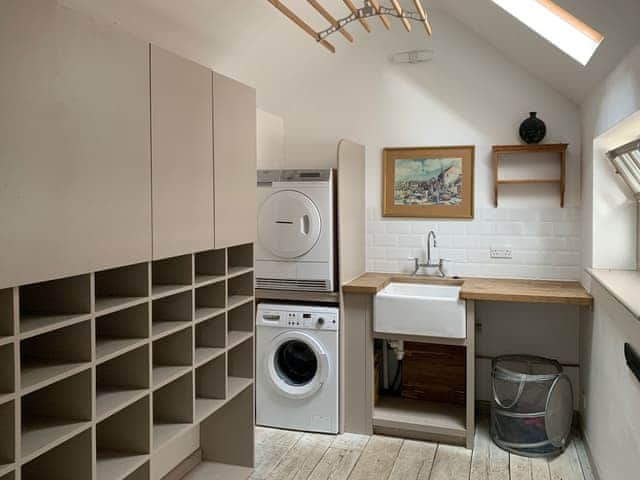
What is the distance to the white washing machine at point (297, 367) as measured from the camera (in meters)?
3.70

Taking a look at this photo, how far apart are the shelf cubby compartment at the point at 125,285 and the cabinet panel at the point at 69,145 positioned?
0.12 m

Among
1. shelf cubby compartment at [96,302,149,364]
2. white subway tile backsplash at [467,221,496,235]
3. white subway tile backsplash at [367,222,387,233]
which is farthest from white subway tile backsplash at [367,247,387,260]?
shelf cubby compartment at [96,302,149,364]

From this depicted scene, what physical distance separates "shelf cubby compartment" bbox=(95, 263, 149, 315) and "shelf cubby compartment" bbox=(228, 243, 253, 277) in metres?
0.87

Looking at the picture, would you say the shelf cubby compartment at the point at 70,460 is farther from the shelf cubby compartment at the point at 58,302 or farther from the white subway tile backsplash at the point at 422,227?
the white subway tile backsplash at the point at 422,227

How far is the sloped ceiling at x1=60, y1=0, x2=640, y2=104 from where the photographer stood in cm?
235

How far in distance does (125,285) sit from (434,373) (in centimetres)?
254

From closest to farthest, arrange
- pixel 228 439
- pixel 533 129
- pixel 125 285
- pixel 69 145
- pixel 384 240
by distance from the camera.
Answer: pixel 69 145, pixel 125 285, pixel 228 439, pixel 533 129, pixel 384 240

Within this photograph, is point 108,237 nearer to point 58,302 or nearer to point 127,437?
point 58,302

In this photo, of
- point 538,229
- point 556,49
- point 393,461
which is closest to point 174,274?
point 393,461

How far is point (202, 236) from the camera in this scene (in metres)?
2.56

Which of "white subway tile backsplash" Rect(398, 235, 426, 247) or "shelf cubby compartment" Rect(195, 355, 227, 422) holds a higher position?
"white subway tile backsplash" Rect(398, 235, 426, 247)

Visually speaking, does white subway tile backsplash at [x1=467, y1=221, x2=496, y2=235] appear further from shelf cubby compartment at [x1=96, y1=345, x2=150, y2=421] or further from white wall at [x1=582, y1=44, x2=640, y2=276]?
shelf cubby compartment at [x1=96, y1=345, x2=150, y2=421]

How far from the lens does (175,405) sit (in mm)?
2596

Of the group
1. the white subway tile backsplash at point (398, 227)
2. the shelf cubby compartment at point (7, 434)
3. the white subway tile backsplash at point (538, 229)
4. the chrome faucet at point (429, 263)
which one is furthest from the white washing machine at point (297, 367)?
the shelf cubby compartment at point (7, 434)
